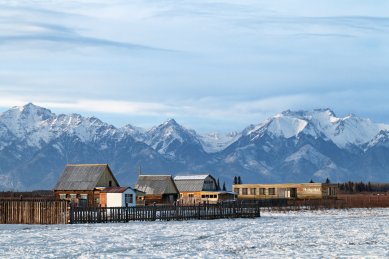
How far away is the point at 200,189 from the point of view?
147125mm

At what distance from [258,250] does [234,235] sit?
951 cm

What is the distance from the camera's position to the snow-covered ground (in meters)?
38.7

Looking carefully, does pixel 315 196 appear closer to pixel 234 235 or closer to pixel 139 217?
pixel 139 217

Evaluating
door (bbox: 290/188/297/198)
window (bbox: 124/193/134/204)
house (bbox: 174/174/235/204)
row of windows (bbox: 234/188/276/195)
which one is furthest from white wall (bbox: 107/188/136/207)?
row of windows (bbox: 234/188/276/195)

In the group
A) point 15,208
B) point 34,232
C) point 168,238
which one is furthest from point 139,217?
point 168,238

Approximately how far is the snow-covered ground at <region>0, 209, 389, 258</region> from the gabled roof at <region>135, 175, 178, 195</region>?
213 ft

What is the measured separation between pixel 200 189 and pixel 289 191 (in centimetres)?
1925

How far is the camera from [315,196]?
152m

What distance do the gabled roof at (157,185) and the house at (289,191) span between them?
30.8 m

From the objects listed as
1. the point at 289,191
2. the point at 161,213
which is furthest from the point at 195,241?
the point at 289,191

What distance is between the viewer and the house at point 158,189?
123988 millimetres

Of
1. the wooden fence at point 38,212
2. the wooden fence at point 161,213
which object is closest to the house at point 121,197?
the wooden fence at point 161,213

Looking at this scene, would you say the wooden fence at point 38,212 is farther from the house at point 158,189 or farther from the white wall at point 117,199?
the house at point 158,189

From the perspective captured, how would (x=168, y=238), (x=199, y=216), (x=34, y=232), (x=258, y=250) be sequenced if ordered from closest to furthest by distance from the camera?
(x=258, y=250), (x=168, y=238), (x=34, y=232), (x=199, y=216)
